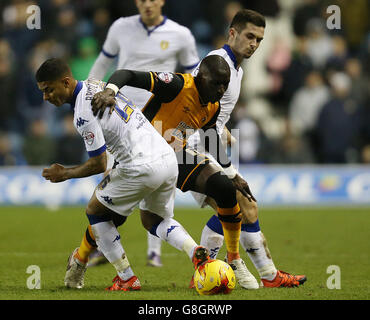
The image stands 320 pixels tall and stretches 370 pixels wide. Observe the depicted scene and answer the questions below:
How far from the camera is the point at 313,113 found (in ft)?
51.8

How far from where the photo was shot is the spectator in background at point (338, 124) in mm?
15148

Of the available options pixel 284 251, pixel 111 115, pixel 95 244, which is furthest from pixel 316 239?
pixel 111 115

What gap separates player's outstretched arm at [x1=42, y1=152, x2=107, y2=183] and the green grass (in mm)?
935

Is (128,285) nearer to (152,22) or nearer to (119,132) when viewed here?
(119,132)

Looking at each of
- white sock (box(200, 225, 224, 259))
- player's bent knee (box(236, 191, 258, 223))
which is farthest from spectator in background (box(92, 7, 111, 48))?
player's bent knee (box(236, 191, 258, 223))

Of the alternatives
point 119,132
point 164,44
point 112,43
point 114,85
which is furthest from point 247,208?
point 112,43

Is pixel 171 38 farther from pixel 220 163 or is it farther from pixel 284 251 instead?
pixel 284 251

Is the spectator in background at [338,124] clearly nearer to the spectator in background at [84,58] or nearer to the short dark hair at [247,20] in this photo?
the spectator in background at [84,58]

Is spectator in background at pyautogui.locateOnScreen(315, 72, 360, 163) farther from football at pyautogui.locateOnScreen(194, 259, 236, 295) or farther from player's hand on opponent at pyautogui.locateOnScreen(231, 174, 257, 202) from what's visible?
football at pyautogui.locateOnScreen(194, 259, 236, 295)

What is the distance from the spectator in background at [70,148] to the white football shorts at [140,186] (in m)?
8.74

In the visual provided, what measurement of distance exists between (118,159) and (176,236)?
31.2 inches

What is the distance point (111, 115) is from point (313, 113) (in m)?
10.4

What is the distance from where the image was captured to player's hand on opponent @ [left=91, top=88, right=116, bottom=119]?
5.74 meters

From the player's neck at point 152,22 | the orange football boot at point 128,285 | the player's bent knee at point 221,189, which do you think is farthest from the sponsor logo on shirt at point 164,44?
the orange football boot at point 128,285
